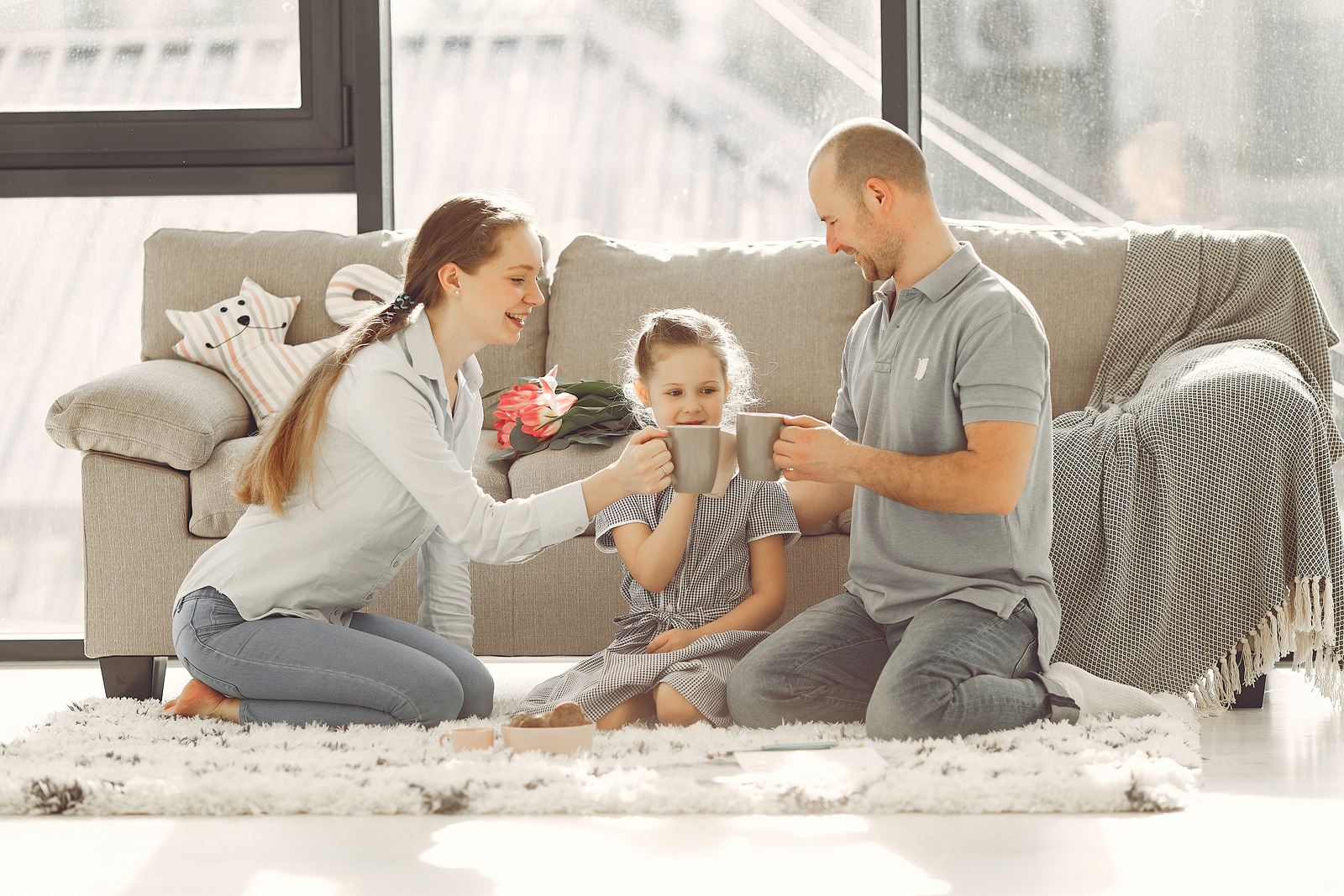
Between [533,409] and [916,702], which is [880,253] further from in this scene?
[533,409]

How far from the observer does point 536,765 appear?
148cm

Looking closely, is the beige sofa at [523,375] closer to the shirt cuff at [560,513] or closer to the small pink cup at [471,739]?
the shirt cuff at [560,513]

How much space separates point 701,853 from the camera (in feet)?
3.93

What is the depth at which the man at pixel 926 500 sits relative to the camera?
1621mm

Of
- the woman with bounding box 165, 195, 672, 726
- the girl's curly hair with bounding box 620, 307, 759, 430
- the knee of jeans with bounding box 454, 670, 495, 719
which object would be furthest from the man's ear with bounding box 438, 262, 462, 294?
the knee of jeans with bounding box 454, 670, 495, 719

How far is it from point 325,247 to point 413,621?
3.56 ft

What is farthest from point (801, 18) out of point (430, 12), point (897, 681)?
point (897, 681)

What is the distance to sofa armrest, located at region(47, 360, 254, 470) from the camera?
2246 mm

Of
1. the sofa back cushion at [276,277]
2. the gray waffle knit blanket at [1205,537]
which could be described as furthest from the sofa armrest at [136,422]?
the gray waffle knit blanket at [1205,537]

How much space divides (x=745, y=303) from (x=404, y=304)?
108 centimetres

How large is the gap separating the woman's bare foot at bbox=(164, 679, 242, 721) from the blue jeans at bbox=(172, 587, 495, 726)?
0.02m

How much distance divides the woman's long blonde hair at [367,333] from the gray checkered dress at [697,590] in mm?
469

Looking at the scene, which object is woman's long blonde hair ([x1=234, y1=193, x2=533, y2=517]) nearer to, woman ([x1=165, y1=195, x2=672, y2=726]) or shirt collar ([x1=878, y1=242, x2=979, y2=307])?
woman ([x1=165, y1=195, x2=672, y2=726])

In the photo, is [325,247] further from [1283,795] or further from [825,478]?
[1283,795]
